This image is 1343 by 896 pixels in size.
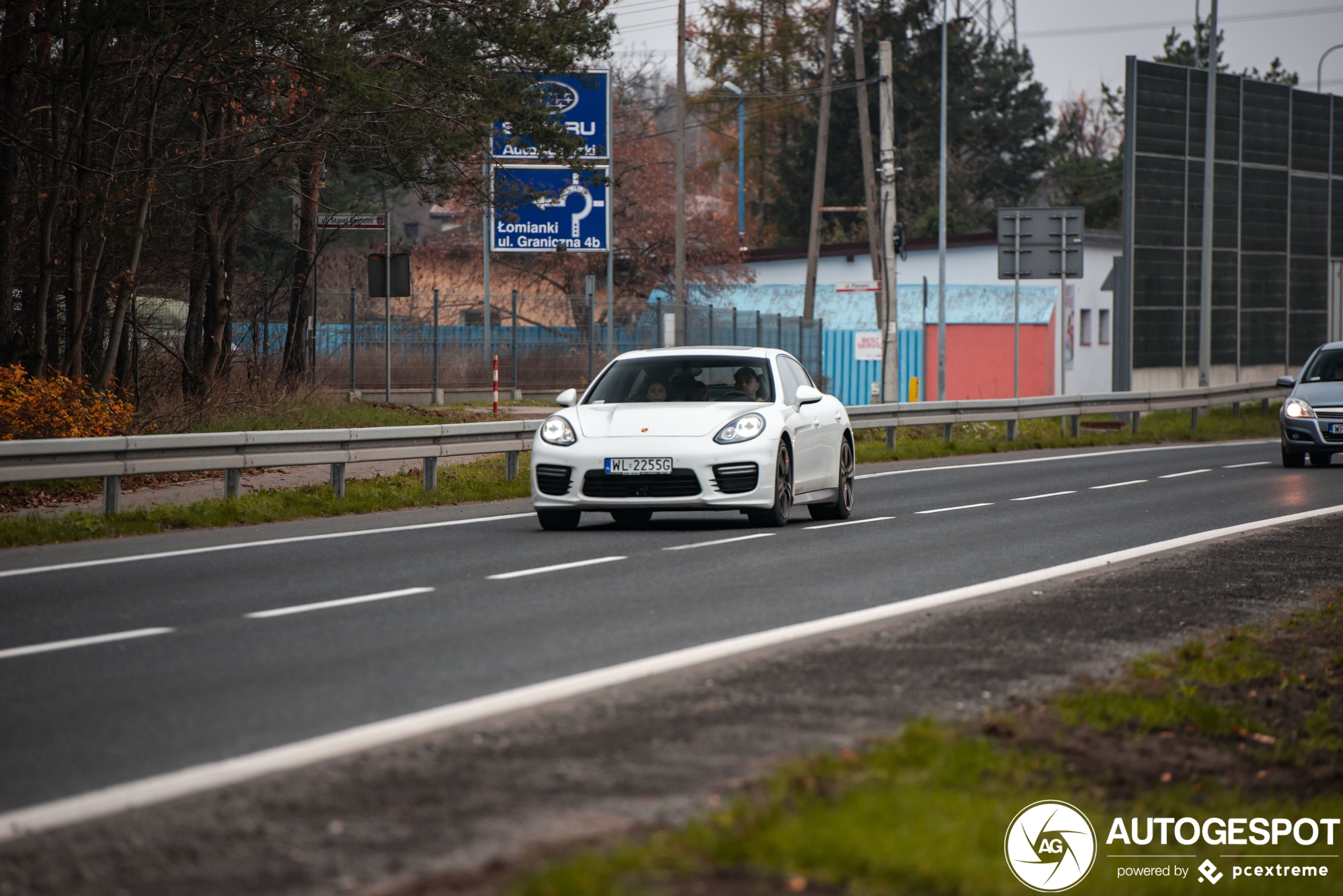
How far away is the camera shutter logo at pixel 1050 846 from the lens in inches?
174

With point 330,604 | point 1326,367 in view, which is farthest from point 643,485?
point 1326,367

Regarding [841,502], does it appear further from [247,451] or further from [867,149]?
[867,149]

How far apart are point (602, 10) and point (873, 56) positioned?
159ft

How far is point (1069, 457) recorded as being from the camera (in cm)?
2578

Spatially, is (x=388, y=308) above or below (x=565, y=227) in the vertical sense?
below

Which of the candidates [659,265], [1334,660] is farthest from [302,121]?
[659,265]

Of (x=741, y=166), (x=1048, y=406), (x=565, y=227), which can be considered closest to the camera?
(x=1048, y=406)

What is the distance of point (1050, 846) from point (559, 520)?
9.24m

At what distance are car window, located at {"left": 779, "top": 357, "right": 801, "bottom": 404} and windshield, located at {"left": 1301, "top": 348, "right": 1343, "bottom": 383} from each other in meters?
11.2

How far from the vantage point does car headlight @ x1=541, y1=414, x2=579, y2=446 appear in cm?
1332

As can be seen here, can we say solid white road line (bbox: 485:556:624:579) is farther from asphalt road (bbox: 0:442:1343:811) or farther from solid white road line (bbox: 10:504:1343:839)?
solid white road line (bbox: 10:504:1343:839)

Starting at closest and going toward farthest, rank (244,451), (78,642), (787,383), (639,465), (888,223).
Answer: (78,642)
(639,465)
(787,383)
(244,451)
(888,223)

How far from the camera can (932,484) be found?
773 inches

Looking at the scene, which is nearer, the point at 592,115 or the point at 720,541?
the point at 720,541
